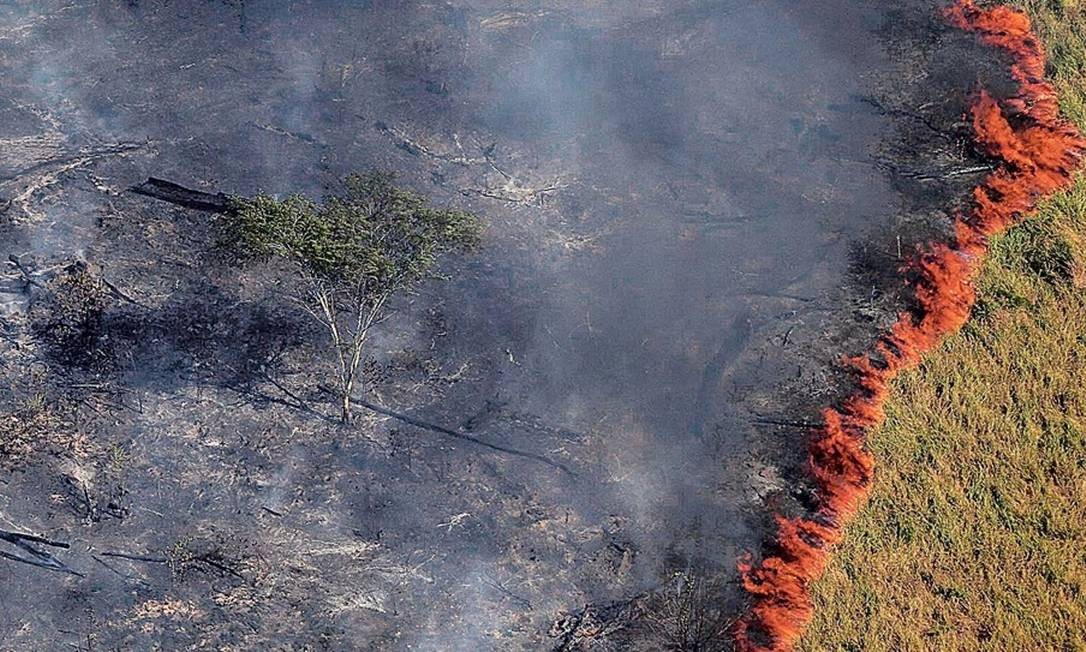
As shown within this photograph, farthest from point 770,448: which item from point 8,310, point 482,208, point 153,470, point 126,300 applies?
point 8,310

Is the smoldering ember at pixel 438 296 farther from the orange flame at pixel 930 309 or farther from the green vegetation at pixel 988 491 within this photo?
the green vegetation at pixel 988 491

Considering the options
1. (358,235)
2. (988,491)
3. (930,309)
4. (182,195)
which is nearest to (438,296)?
(358,235)

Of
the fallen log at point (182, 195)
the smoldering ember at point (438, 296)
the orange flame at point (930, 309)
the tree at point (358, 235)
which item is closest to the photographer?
the tree at point (358, 235)

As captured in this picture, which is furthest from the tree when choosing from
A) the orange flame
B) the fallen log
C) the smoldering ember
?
the orange flame

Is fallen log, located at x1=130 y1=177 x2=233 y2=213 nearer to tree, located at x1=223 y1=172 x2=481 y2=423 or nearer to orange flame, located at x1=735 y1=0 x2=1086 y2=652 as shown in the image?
tree, located at x1=223 y1=172 x2=481 y2=423

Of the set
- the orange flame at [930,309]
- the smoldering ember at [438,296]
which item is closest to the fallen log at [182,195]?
the smoldering ember at [438,296]

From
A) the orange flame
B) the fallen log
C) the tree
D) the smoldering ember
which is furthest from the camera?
the fallen log
